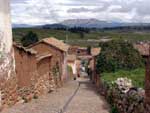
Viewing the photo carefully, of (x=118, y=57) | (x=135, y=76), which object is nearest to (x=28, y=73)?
(x=135, y=76)

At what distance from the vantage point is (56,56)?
139ft

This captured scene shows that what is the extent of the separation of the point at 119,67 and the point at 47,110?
20633 mm

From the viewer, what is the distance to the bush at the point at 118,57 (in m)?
38.0

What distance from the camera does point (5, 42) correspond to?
60.8 feet

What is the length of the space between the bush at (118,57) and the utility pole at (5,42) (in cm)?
1971

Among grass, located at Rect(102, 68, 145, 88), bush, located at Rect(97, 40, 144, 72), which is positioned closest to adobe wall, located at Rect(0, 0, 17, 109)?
grass, located at Rect(102, 68, 145, 88)

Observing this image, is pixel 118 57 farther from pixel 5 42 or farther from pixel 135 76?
pixel 5 42

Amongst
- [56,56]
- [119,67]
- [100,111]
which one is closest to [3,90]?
[100,111]

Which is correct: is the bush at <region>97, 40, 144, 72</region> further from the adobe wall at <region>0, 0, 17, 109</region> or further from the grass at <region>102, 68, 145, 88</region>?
the adobe wall at <region>0, 0, 17, 109</region>

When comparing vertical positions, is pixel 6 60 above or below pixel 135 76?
above

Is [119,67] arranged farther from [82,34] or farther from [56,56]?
[82,34]

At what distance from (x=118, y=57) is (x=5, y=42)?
21.4 metres

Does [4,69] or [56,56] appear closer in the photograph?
[4,69]

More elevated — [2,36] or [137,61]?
[2,36]
